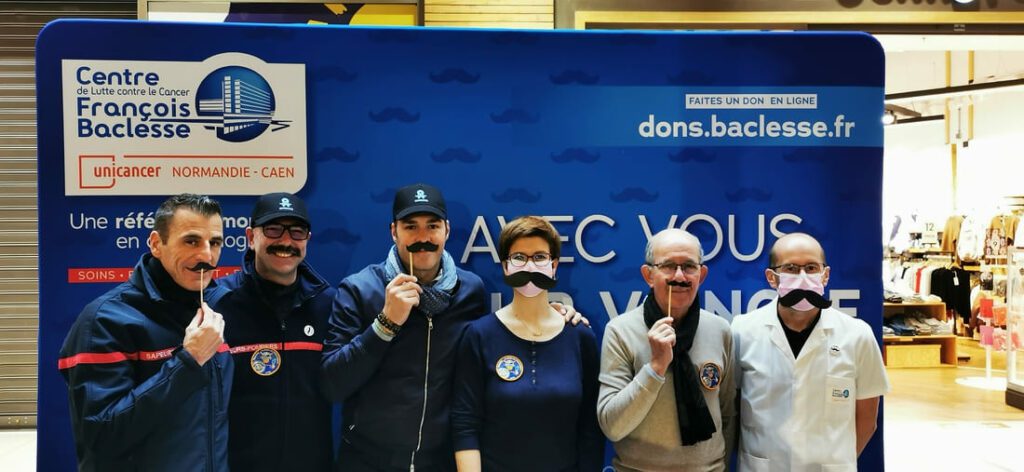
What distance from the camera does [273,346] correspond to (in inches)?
106

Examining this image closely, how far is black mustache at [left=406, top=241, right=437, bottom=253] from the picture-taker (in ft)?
8.50

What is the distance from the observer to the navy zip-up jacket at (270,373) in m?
2.67

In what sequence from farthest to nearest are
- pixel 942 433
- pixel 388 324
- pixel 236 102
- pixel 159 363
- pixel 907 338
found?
pixel 907 338, pixel 942 433, pixel 236 102, pixel 388 324, pixel 159 363

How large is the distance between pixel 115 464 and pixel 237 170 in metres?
1.23

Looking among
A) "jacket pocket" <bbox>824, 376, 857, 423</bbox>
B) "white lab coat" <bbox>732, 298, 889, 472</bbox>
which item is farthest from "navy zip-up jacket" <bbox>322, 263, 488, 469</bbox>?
"jacket pocket" <bbox>824, 376, 857, 423</bbox>

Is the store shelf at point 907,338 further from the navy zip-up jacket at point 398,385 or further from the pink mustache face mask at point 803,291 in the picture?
the navy zip-up jacket at point 398,385

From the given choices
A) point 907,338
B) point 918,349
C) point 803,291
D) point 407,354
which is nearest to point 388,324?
point 407,354

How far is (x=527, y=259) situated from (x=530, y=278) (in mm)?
70

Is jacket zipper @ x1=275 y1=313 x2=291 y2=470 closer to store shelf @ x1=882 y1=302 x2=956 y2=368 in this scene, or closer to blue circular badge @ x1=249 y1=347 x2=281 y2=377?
blue circular badge @ x1=249 y1=347 x2=281 y2=377

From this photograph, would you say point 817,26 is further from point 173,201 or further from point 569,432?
point 173,201

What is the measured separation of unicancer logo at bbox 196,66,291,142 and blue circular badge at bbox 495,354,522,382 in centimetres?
145

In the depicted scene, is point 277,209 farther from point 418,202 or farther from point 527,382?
point 527,382

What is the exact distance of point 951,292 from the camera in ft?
35.3

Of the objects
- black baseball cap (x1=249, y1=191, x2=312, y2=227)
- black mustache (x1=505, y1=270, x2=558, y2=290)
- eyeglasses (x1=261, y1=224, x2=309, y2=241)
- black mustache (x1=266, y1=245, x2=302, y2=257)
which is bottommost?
black mustache (x1=505, y1=270, x2=558, y2=290)
